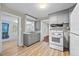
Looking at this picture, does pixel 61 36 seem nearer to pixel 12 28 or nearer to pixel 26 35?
pixel 26 35

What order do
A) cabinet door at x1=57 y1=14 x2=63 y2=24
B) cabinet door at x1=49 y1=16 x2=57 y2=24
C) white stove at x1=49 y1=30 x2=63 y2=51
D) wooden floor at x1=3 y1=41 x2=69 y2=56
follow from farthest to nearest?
cabinet door at x1=49 y1=16 x2=57 y2=24 < cabinet door at x1=57 y1=14 x2=63 y2=24 < white stove at x1=49 y1=30 x2=63 y2=51 < wooden floor at x1=3 y1=41 x2=69 y2=56

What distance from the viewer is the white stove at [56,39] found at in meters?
3.88

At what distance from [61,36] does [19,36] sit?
2360 millimetres

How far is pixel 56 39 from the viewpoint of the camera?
4.10 meters

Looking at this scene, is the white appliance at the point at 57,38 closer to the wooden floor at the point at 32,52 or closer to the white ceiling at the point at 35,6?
the wooden floor at the point at 32,52

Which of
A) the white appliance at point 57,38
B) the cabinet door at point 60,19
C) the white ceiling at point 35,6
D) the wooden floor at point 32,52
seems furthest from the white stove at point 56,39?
the white ceiling at point 35,6

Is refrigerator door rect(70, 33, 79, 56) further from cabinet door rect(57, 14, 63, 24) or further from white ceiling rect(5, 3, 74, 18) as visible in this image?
cabinet door rect(57, 14, 63, 24)

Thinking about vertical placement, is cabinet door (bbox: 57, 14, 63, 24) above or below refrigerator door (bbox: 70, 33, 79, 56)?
above

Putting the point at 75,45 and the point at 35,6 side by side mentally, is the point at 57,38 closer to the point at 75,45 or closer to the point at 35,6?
the point at 35,6

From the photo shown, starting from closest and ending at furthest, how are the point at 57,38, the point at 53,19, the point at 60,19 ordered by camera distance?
the point at 57,38
the point at 60,19
the point at 53,19

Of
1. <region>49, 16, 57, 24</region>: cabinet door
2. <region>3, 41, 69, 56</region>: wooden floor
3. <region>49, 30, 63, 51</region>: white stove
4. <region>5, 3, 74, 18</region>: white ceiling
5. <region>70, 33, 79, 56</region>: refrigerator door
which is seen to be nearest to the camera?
<region>70, 33, 79, 56</region>: refrigerator door

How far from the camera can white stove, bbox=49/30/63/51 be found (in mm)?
3879

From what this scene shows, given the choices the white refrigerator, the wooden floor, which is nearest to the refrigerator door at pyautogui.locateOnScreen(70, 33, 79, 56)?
the white refrigerator

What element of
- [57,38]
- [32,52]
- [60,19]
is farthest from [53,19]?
[32,52]
